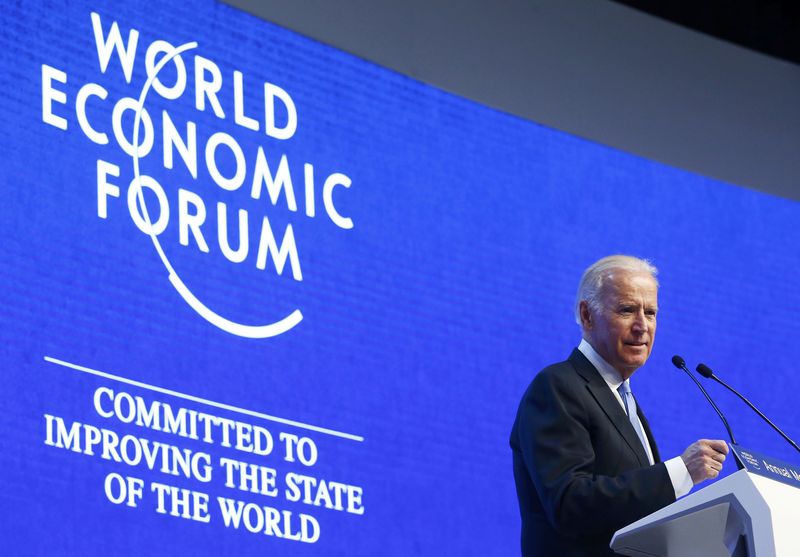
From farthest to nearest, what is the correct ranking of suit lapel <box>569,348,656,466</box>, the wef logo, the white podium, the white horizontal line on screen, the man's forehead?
1. the wef logo
2. the white horizontal line on screen
3. the man's forehead
4. suit lapel <box>569,348,656,466</box>
5. the white podium

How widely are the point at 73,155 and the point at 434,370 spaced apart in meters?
1.25

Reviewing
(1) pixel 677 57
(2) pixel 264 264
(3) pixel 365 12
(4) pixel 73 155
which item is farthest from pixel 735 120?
(4) pixel 73 155

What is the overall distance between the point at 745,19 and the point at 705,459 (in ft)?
11.8

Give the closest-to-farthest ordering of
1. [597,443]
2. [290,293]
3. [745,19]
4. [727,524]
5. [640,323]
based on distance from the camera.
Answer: [727,524] < [597,443] < [640,323] < [290,293] < [745,19]

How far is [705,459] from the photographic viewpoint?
257 cm

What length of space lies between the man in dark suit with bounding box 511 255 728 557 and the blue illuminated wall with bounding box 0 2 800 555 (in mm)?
1005

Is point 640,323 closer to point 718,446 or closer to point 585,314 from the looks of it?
point 585,314

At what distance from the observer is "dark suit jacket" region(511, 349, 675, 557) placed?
261 cm

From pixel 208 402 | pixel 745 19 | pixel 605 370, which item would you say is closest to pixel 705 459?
pixel 605 370

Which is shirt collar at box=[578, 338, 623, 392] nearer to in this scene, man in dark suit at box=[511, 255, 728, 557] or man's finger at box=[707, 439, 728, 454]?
man in dark suit at box=[511, 255, 728, 557]

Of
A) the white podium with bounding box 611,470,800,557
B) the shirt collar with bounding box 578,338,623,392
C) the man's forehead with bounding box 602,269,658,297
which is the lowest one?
the white podium with bounding box 611,470,800,557

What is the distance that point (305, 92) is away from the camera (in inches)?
164

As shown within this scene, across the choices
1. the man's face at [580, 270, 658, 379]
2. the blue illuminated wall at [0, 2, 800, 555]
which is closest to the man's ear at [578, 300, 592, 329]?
the man's face at [580, 270, 658, 379]

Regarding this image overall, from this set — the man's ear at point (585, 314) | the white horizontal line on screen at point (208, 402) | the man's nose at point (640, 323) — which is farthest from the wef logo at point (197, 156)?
the man's nose at point (640, 323)
